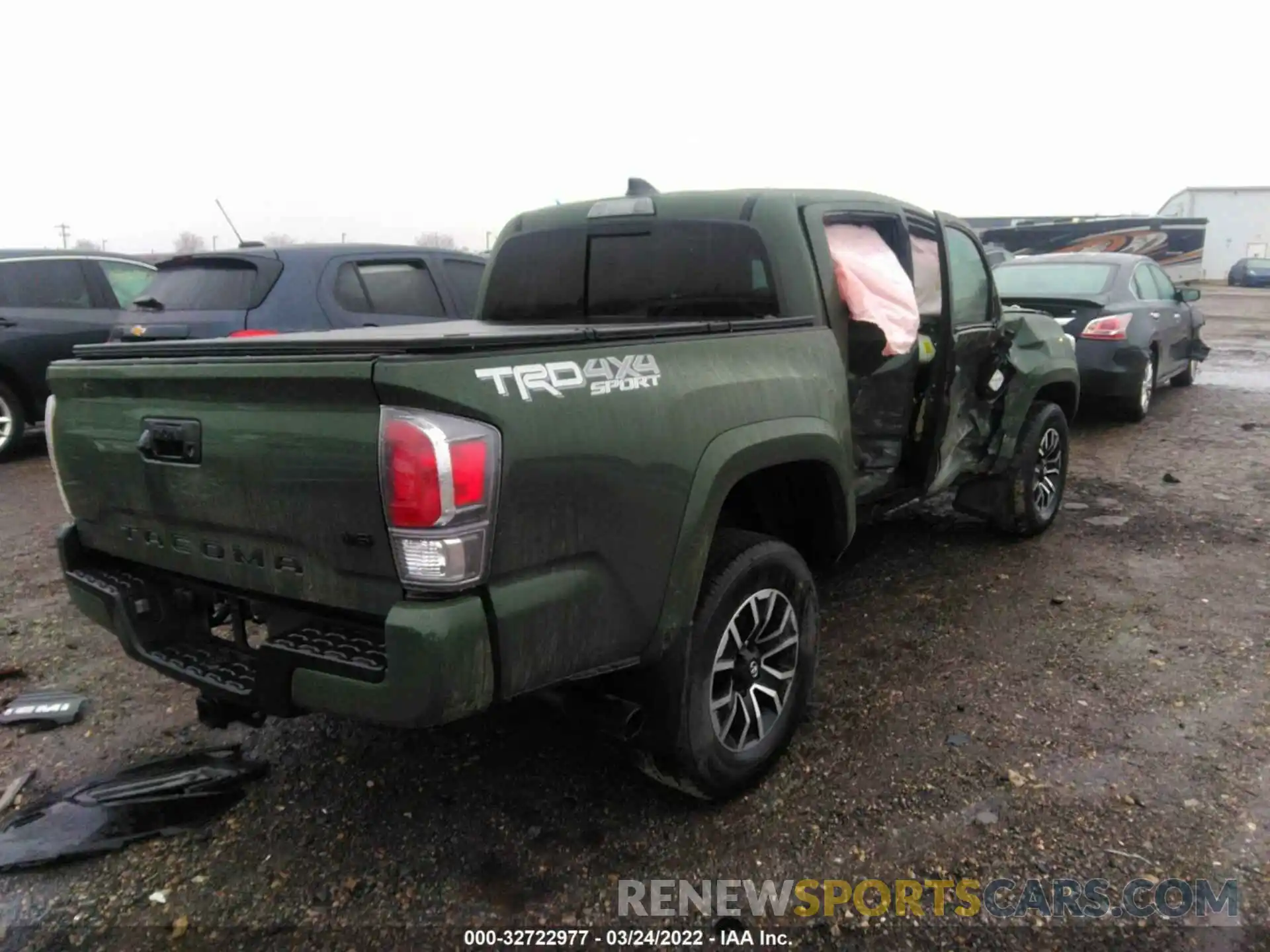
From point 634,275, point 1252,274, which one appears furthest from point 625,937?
point 1252,274

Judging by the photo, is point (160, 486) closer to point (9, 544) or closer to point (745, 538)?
point (745, 538)

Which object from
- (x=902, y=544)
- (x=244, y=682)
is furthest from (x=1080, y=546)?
(x=244, y=682)

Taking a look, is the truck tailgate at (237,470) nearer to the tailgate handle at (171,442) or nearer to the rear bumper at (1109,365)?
the tailgate handle at (171,442)

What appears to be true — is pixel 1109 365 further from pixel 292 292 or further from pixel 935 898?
pixel 935 898

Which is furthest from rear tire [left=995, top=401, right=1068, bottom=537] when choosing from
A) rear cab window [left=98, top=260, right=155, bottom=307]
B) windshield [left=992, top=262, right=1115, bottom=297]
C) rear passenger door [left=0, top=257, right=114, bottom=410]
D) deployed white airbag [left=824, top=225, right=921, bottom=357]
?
rear cab window [left=98, top=260, right=155, bottom=307]

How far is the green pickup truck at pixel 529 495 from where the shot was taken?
7.06ft

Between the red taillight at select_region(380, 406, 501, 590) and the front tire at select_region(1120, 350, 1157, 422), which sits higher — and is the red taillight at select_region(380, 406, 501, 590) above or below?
above

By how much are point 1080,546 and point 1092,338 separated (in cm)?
386

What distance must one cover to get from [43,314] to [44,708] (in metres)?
5.82

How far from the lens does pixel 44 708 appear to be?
3.62m

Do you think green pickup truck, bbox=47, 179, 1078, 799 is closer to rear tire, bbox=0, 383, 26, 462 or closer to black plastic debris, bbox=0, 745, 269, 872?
black plastic debris, bbox=0, 745, 269, 872

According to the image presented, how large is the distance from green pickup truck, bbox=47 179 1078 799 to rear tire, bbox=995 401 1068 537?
5.54 feet

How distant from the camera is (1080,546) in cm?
543

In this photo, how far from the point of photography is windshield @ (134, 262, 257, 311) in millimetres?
6379
